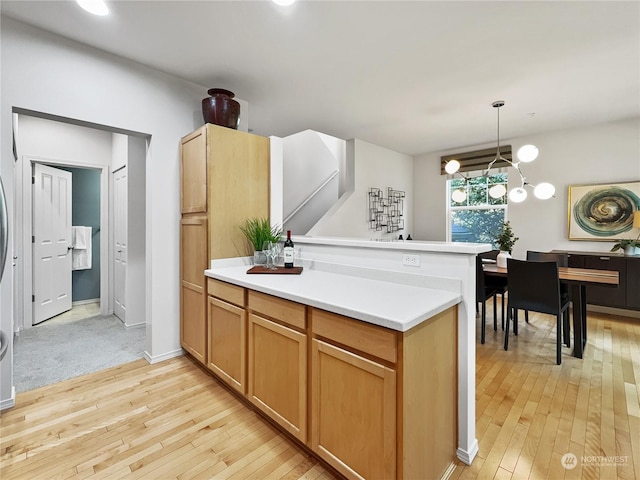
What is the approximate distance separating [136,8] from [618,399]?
4200mm

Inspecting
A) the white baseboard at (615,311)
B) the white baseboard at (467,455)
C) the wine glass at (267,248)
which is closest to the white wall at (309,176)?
the wine glass at (267,248)

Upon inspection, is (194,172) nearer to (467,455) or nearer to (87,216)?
(467,455)

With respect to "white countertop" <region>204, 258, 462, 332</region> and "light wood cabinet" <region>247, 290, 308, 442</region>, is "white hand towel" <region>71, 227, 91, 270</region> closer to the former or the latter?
"white countertop" <region>204, 258, 462, 332</region>

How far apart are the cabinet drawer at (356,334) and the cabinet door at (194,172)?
5.01 feet

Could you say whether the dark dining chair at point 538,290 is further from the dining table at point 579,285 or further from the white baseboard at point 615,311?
the white baseboard at point 615,311

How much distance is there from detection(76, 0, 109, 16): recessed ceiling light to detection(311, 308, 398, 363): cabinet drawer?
2.29 metres

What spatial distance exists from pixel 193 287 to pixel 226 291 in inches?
24.4

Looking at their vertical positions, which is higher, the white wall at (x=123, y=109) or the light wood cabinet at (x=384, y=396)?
the white wall at (x=123, y=109)

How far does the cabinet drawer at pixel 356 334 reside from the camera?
1198 millimetres

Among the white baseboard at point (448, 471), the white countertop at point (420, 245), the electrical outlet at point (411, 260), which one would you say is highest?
the white countertop at point (420, 245)

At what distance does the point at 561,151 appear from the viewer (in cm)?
460

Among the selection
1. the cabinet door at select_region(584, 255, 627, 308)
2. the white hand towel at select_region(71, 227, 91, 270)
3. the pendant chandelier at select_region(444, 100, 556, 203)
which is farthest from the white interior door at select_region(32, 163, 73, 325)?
the cabinet door at select_region(584, 255, 627, 308)

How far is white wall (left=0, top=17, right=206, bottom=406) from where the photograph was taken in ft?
6.66

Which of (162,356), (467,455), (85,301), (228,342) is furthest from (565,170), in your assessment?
(85,301)
